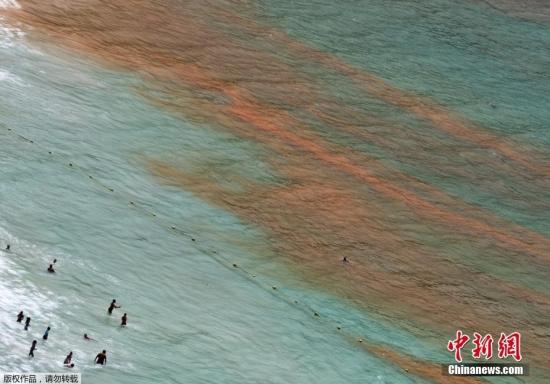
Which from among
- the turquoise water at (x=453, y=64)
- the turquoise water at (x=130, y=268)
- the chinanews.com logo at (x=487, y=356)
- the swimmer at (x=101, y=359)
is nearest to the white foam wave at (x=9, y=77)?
the turquoise water at (x=130, y=268)

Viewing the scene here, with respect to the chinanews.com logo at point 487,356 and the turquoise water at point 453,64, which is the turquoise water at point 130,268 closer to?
the chinanews.com logo at point 487,356

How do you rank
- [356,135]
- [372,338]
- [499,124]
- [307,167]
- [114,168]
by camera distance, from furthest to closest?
[499,124], [356,135], [307,167], [114,168], [372,338]

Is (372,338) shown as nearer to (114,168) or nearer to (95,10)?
(114,168)

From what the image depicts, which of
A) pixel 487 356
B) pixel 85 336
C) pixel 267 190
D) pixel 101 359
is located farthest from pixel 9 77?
pixel 487 356

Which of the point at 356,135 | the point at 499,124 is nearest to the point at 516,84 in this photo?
the point at 499,124

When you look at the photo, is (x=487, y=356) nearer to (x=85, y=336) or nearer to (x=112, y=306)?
(x=112, y=306)

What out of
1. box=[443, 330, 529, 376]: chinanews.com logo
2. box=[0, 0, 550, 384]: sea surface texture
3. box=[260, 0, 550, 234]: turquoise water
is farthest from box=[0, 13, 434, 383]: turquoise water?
box=[260, 0, 550, 234]: turquoise water
